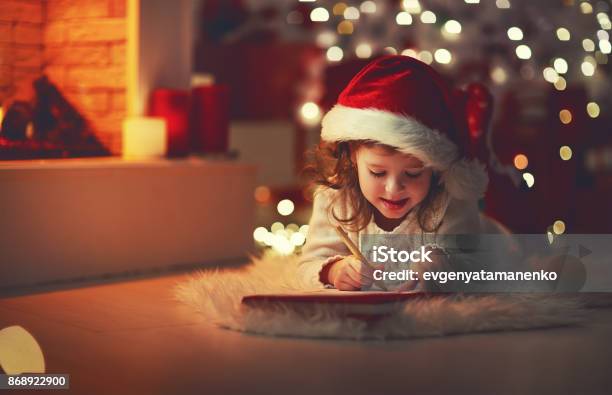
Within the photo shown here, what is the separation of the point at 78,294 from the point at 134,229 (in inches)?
17.9

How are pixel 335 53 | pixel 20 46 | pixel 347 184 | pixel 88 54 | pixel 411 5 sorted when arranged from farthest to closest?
pixel 335 53
pixel 88 54
pixel 20 46
pixel 411 5
pixel 347 184

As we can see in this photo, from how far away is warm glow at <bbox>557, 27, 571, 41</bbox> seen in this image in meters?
2.69

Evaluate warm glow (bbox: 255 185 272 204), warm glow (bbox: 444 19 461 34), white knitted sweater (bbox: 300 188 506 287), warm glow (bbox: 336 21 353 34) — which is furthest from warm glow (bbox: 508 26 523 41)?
warm glow (bbox: 255 185 272 204)

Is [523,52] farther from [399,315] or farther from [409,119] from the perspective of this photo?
[399,315]

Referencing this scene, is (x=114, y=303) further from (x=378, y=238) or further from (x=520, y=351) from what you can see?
(x=520, y=351)

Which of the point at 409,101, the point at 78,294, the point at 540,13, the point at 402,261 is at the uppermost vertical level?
the point at 540,13

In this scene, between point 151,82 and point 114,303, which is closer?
point 114,303


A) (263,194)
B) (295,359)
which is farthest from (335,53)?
(295,359)

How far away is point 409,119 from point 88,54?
1.54m

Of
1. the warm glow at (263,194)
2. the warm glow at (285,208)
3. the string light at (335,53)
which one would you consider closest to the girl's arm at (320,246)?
the string light at (335,53)

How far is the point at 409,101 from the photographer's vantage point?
6.68 ft

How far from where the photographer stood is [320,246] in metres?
2.20

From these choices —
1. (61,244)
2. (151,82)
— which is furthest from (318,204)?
(151,82)

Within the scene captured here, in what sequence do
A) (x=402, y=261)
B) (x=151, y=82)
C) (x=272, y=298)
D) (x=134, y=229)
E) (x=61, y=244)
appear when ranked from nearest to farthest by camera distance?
(x=272, y=298) < (x=402, y=261) < (x=61, y=244) < (x=134, y=229) < (x=151, y=82)
